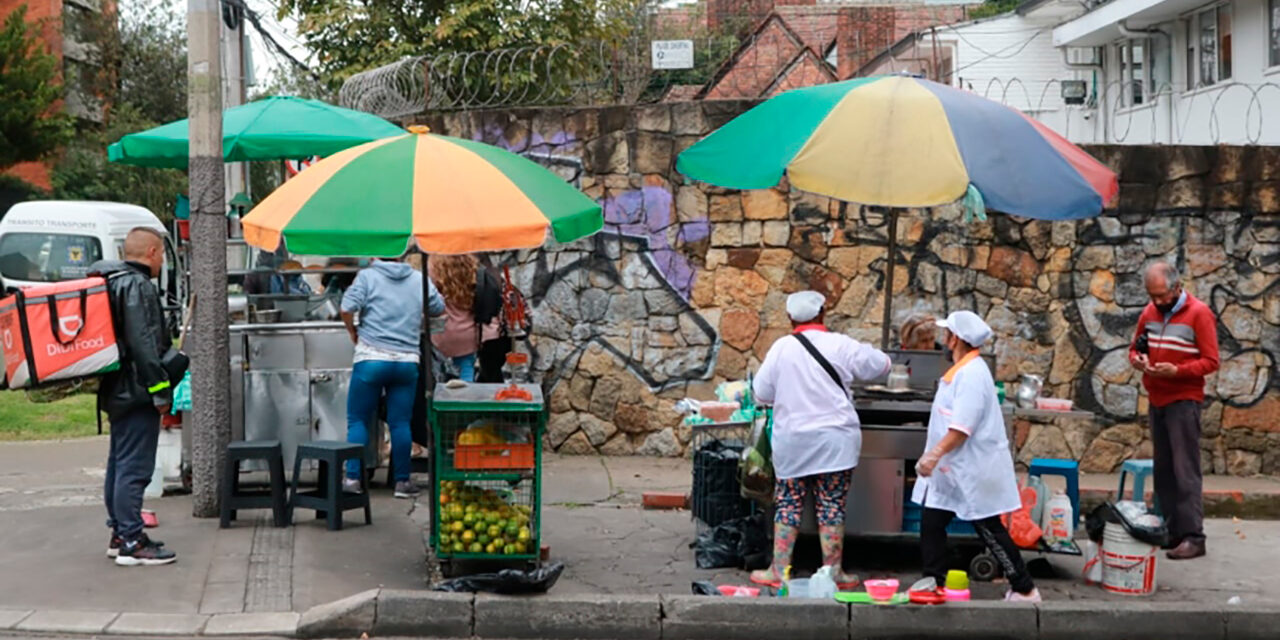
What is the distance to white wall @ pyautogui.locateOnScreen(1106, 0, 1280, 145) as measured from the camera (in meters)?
16.7

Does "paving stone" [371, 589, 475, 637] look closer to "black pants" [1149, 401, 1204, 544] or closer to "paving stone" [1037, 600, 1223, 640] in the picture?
"paving stone" [1037, 600, 1223, 640]

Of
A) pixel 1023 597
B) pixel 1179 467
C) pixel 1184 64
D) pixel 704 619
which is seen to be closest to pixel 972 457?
pixel 1023 597

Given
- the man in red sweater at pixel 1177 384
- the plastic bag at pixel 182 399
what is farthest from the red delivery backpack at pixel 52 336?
the man in red sweater at pixel 1177 384

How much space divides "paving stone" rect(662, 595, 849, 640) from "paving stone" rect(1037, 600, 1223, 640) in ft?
3.38

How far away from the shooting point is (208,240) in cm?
821

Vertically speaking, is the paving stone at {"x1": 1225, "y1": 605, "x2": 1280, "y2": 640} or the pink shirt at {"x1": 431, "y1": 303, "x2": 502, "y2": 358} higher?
the pink shirt at {"x1": 431, "y1": 303, "x2": 502, "y2": 358}

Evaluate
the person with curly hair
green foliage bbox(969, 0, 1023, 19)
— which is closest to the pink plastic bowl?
the person with curly hair

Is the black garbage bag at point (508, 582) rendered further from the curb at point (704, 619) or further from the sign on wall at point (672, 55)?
the sign on wall at point (672, 55)

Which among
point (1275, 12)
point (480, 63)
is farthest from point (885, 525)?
point (1275, 12)

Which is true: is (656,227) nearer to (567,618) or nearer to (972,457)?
(972,457)

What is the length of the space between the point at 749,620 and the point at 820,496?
0.84m

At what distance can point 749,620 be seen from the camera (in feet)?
21.7

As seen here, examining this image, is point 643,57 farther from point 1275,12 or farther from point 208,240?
point 1275,12

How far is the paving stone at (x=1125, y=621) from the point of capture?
6.70 meters
